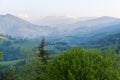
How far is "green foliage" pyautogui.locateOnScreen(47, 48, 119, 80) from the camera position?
5062 cm

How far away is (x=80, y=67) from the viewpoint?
51125mm

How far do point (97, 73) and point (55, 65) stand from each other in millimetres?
7375

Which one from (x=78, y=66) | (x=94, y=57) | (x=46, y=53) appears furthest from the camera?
(x=46, y=53)

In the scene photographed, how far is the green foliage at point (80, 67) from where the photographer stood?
166 feet

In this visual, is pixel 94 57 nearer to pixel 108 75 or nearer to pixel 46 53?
pixel 108 75

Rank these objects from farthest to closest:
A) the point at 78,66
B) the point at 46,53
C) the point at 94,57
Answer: the point at 46,53
the point at 94,57
the point at 78,66

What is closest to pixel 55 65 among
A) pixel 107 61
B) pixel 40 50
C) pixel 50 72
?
pixel 50 72

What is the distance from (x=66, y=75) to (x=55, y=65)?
336 cm

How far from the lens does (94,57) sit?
5556cm

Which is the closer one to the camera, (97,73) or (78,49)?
(97,73)

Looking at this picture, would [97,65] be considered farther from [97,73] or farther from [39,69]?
[39,69]

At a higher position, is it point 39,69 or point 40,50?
point 40,50

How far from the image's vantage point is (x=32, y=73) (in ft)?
225

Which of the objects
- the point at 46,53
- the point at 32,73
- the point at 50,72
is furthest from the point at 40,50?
the point at 50,72
